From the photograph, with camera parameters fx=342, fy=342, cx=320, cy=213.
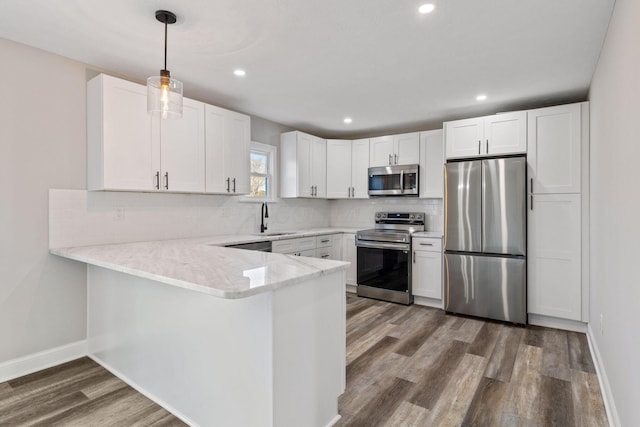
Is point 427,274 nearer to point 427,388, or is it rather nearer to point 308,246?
point 308,246

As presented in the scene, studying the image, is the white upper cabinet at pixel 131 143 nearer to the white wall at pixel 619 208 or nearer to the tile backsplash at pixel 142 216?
the tile backsplash at pixel 142 216

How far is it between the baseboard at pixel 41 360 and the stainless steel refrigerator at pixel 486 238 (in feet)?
12.2

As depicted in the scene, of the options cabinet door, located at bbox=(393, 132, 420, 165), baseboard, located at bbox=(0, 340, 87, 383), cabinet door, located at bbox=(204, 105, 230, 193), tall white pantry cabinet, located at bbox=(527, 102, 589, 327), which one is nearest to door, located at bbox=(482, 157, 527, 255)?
tall white pantry cabinet, located at bbox=(527, 102, 589, 327)

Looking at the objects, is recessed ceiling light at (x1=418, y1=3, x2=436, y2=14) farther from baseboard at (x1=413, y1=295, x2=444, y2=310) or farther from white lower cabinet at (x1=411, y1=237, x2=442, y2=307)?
baseboard at (x1=413, y1=295, x2=444, y2=310)

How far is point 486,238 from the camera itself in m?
3.76

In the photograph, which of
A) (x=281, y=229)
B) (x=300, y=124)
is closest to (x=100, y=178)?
(x=281, y=229)

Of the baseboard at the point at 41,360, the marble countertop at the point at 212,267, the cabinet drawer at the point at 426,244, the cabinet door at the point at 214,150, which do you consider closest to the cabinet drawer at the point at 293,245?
the cabinet door at the point at 214,150

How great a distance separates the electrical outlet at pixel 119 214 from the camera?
10.0 ft

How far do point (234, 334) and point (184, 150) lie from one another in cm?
217

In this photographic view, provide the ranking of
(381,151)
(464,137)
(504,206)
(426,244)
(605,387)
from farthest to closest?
1. (381,151)
2. (426,244)
3. (464,137)
4. (504,206)
5. (605,387)

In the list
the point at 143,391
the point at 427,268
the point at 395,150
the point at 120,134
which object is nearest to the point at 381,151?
the point at 395,150

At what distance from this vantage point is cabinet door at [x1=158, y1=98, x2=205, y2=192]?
3.13 metres

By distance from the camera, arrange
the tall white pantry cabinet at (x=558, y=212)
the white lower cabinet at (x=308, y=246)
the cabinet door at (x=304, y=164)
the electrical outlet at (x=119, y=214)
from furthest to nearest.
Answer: the cabinet door at (x=304, y=164), the white lower cabinet at (x=308, y=246), the tall white pantry cabinet at (x=558, y=212), the electrical outlet at (x=119, y=214)

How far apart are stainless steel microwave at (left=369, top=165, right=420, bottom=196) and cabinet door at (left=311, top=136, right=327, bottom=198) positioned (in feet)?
2.34
